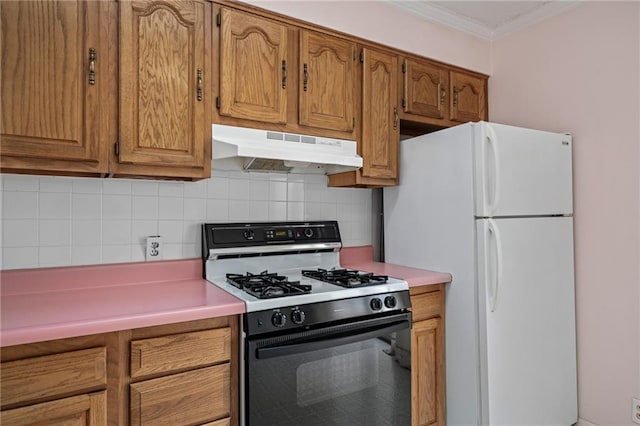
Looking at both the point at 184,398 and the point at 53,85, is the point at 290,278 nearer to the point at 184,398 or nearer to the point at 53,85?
the point at 184,398

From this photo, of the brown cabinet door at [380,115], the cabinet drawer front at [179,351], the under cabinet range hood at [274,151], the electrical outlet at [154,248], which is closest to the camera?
the cabinet drawer front at [179,351]

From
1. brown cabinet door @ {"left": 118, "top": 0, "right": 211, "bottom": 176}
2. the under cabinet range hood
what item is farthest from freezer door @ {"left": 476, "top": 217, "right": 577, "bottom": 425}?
brown cabinet door @ {"left": 118, "top": 0, "right": 211, "bottom": 176}

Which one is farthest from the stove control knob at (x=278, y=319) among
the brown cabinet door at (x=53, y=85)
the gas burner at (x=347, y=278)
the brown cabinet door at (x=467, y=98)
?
the brown cabinet door at (x=467, y=98)

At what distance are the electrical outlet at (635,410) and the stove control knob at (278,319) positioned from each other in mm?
1920

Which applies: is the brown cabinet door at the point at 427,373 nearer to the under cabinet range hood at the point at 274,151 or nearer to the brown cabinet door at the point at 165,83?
the under cabinet range hood at the point at 274,151

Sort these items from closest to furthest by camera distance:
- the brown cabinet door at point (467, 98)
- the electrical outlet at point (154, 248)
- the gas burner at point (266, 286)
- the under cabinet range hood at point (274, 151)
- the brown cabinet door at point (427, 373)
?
the gas burner at point (266, 286) → the under cabinet range hood at point (274, 151) → the electrical outlet at point (154, 248) → the brown cabinet door at point (427, 373) → the brown cabinet door at point (467, 98)

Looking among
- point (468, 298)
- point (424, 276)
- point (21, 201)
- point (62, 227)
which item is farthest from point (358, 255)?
point (21, 201)

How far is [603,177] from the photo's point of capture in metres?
2.16

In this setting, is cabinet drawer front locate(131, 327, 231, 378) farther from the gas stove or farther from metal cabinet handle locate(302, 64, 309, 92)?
metal cabinet handle locate(302, 64, 309, 92)

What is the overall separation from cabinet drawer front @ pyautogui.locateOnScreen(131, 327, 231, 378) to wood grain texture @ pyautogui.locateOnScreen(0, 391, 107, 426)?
0.43 ft

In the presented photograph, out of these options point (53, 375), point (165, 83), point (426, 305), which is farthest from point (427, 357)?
point (165, 83)

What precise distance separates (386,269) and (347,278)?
1.51ft

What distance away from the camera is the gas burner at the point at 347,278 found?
1.83m

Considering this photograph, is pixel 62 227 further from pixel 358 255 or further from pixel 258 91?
pixel 358 255
